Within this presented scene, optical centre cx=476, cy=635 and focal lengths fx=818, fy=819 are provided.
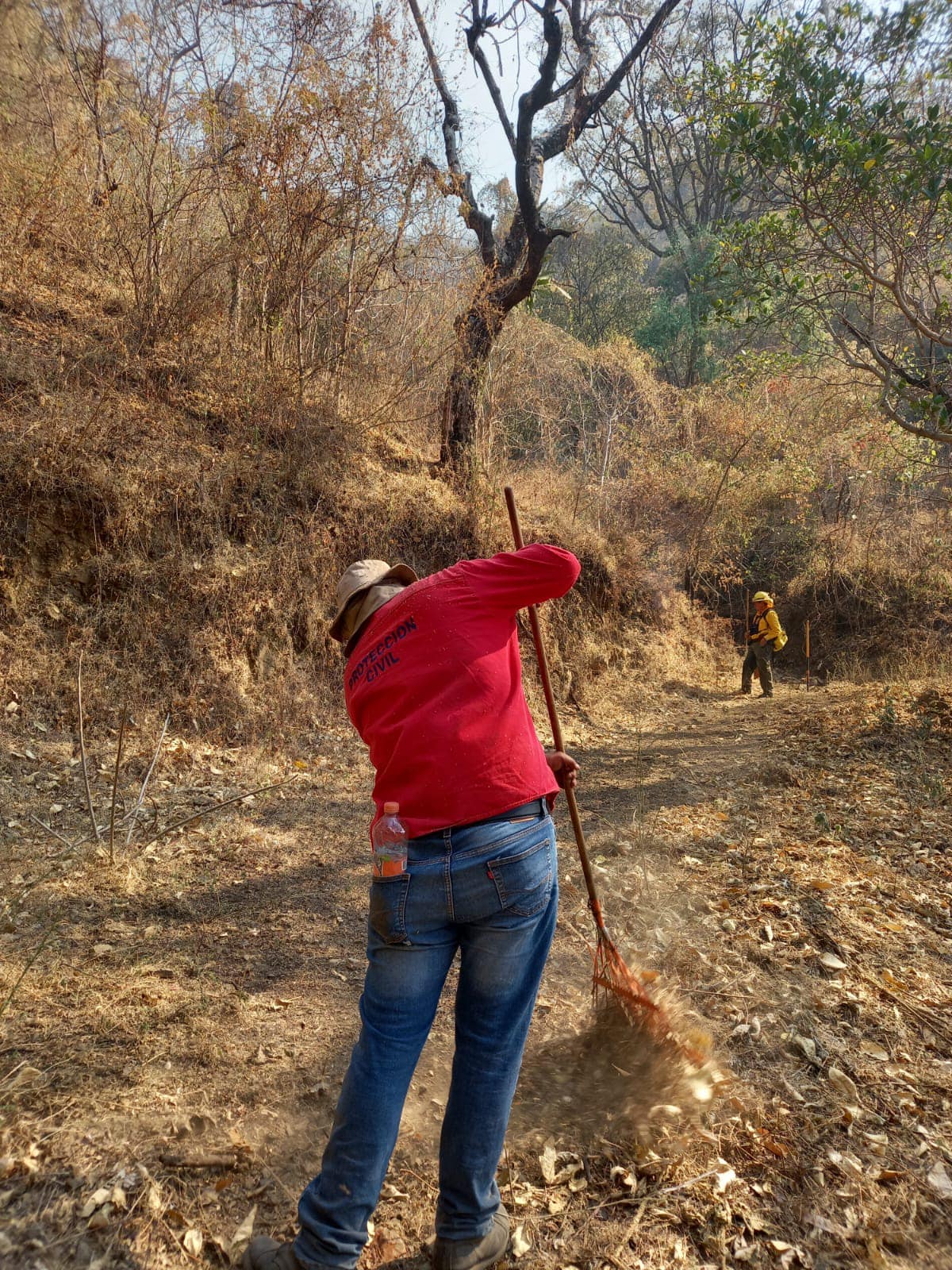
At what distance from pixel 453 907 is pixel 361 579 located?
1017mm

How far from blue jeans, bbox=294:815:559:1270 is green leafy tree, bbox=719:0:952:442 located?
6.74 metres

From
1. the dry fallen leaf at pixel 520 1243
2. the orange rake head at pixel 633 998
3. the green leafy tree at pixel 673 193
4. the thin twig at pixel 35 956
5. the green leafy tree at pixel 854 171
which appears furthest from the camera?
the green leafy tree at pixel 673 193

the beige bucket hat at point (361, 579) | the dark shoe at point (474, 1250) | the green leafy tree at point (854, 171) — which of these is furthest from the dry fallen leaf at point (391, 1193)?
the green leafy tree at point (854, 171)

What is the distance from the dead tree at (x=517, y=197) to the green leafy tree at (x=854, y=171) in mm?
3027

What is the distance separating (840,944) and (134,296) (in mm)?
8736

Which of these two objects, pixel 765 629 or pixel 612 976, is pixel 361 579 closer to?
pixel 612 976

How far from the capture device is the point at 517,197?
34.4 ft

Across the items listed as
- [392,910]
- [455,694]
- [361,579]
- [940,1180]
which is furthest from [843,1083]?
[361,579]

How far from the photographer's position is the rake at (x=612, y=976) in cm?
295

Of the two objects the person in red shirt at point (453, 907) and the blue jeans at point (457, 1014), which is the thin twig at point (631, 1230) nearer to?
the person in red shirt at point (453, 907)

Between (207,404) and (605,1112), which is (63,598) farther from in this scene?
(605,1112)

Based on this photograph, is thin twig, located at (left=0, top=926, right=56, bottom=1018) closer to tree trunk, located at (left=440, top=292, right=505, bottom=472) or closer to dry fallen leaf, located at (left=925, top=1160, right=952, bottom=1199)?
dry fallen leaf, located at (left=925, top=1160, right=952, bottom=1199)

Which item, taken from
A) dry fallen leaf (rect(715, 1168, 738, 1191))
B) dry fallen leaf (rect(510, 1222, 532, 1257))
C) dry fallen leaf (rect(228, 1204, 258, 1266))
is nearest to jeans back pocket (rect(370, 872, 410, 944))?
dry fallen leaf (rect(228, 1204, 258, 1266))

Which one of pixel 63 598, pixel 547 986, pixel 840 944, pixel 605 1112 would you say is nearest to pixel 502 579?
pixel 605 1112
